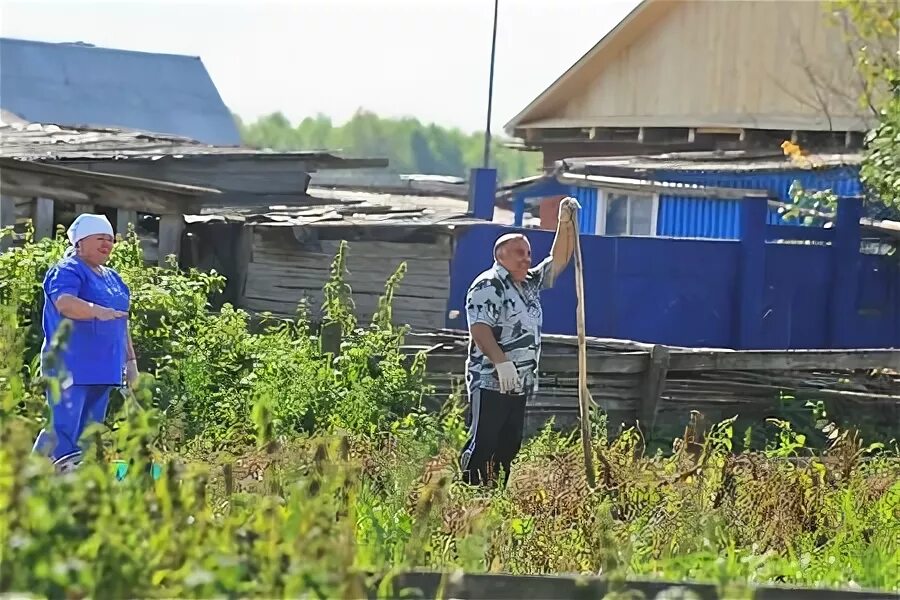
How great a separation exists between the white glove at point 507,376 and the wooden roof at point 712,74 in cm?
1296

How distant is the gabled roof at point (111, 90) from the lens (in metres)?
28.8

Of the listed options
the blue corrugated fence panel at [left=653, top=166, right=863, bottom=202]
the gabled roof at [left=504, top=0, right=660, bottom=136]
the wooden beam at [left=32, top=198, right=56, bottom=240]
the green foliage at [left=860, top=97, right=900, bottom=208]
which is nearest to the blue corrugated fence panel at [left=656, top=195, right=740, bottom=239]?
the blue corrugated fence panel at [left=653, top=166, right=863, bottom=202]

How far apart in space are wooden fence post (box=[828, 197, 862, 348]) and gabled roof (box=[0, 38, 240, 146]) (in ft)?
58.1

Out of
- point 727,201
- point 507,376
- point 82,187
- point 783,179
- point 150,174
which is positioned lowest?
point 507,376

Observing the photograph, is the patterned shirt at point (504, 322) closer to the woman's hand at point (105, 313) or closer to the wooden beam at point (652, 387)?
the woman's hand at point (105, 313)

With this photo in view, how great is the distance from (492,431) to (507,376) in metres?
0.31

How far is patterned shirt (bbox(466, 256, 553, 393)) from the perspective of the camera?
7.14m

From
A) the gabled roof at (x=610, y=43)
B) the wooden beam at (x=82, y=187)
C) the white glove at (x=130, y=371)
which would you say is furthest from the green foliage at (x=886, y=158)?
the gabled roof at (x=610, y=43)

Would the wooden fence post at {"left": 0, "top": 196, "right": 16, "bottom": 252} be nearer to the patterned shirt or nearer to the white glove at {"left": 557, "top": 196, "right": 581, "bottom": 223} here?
the patterned shirt

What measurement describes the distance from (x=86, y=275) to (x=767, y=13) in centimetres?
1635

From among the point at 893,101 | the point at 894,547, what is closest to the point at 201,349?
the point at 894,547

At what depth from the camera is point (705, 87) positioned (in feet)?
71.4

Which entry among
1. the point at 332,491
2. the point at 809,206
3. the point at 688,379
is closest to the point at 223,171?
the point at 809,206

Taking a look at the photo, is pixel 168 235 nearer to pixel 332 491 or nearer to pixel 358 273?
pixel 358 273
